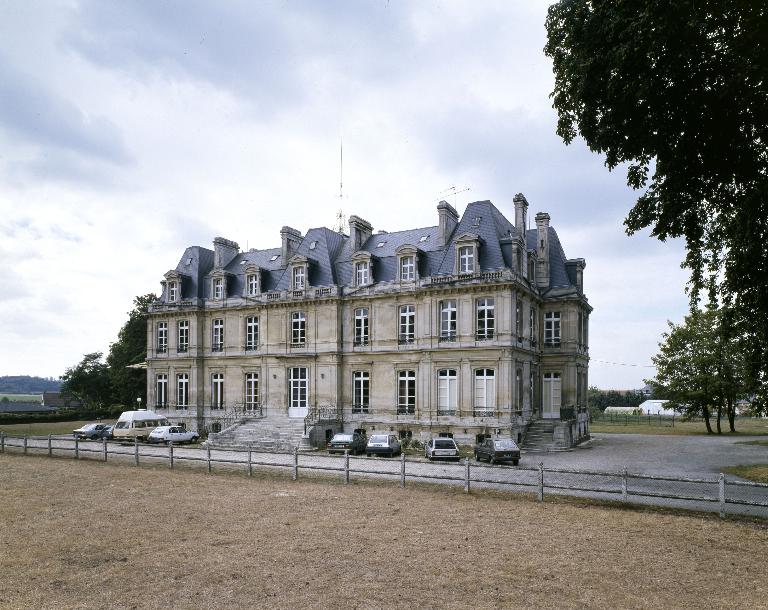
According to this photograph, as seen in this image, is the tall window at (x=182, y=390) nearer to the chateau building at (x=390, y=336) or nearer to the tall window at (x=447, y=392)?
the chateau building at (x=390, y=336)

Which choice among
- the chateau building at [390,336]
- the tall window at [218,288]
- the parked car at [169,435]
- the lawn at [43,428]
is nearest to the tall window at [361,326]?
the chateau building at [390,336]

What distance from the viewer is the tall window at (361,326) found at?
3784cm

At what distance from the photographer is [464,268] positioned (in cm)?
3453

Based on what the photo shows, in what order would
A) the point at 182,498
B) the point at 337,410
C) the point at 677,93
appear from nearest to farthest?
the point at 677,93
the point at 182,498
the point at 337,410

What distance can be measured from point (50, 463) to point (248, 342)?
18047 millimetres

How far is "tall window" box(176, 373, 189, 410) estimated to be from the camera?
147 ft

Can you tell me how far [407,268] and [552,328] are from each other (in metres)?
10.7

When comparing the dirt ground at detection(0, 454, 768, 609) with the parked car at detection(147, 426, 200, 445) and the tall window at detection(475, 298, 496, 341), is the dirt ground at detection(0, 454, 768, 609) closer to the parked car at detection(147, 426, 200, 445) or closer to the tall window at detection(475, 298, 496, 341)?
the tall window at detection(475, 298, 496, 341)

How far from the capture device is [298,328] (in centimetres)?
4000

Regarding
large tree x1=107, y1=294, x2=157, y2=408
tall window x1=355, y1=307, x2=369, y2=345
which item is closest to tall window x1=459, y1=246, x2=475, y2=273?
tall window x1=355, y1=307, x2=369, y2=345

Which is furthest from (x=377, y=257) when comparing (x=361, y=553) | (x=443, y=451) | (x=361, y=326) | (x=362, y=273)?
(x=361, y=553)

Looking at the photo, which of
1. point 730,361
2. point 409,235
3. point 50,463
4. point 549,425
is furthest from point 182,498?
point 730,361

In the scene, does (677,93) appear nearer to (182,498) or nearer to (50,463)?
(182,498)

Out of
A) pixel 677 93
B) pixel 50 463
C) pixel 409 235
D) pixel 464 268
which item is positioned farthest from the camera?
pixel 409 235
